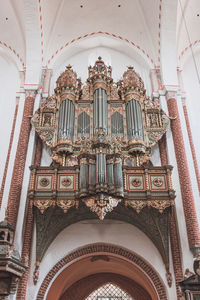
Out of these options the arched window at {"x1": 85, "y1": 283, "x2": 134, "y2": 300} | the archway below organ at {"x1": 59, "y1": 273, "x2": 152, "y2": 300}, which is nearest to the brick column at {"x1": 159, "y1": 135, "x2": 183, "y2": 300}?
the archway below organ at {"x1": 59, "y1": 273, "x2": 152, "y2": 300}

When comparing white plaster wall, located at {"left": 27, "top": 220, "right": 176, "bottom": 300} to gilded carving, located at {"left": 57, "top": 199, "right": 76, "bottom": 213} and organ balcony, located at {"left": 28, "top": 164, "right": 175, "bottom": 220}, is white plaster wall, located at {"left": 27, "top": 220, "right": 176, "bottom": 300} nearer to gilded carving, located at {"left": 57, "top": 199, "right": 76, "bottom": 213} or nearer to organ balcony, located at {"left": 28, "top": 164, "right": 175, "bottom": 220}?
organ balcony, located at {"left": 28, "top": 164, "right": 175, "bottom": 220}

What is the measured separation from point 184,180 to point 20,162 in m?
5.95

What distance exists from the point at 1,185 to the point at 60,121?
3334mm

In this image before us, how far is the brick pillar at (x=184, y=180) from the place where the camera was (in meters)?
9.54

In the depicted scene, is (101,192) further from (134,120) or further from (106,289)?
(106,289)

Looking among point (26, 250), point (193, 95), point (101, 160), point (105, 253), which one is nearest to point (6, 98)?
point (101, 160)

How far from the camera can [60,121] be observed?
39.2ft

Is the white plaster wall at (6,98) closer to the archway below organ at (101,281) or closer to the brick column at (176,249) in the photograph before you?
the archway below organ at (101,281)

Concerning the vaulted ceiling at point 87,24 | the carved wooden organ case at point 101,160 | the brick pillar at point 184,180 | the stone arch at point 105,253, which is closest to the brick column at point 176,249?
the carved wooden organ case at point 101,160

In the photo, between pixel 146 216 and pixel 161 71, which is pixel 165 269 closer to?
pixel 146 216

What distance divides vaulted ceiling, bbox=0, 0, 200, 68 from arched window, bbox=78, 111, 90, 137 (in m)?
4.20

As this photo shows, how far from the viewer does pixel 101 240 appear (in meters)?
10.5

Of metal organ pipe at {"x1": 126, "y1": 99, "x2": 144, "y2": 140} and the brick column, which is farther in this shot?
metal organ pipe at {"x1": 126, "y1": 99, "x2": 144, "y2": 140}

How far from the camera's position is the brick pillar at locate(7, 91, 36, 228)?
9.99 metres
